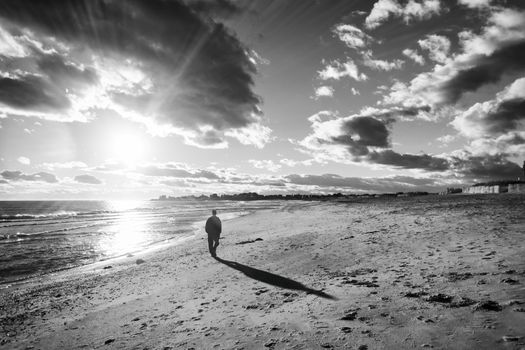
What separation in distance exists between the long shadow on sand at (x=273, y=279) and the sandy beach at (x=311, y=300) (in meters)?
0.04

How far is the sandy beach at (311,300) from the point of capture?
16.3ft

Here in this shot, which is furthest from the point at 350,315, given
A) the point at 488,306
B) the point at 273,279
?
the point at 273,279

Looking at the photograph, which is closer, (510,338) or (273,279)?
(510,338)

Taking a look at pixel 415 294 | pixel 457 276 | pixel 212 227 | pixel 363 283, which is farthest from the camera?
pixel 212 227

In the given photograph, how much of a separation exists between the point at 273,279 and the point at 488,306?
584 cm

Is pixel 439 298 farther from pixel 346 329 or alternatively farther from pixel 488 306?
pixel 346 329

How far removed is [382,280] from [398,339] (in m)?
3.11

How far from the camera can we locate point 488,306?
5172mm

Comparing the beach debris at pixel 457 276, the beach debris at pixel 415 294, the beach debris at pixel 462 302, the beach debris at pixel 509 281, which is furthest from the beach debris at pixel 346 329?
the beach debris at pixel 509 281

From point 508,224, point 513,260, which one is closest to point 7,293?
point 513,260

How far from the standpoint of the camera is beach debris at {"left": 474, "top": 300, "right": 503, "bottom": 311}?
5069mm

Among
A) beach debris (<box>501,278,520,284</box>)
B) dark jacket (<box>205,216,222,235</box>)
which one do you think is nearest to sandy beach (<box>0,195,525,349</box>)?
beach debris (<box>501,278,520,284</box>)

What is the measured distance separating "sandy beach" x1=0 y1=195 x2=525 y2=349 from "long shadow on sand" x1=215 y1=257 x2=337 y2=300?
0.04 m

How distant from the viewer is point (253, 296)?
8.10 metres
